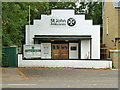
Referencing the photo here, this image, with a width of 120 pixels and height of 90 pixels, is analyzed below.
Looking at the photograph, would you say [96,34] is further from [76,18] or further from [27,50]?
[27,50]

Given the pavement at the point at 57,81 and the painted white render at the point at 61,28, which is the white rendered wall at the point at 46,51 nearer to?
the painted white render at the point at 61,28

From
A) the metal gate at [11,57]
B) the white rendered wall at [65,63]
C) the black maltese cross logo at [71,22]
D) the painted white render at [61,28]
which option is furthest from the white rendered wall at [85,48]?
the metal gate at [11,57]

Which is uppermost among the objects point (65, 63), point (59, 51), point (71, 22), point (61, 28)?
point (71, 22)

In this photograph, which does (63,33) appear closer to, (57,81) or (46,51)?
(46,51)

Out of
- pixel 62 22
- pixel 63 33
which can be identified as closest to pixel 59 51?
pixel 63 33

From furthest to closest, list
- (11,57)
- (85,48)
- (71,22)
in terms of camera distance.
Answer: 1. (85,48)
2. (71,22)
3. (11,57)

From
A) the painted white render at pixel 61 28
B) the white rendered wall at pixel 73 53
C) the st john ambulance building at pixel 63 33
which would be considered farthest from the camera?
the white rendered wall at pixel 73 53

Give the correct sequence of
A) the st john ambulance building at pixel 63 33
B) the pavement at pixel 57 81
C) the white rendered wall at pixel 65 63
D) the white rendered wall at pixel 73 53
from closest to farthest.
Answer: the pavement at pixel 57 81
the white rendered wall at pixel 65 63
the st john ambulance building at pixel 63 33
the white rendered wall at pixel 73 53

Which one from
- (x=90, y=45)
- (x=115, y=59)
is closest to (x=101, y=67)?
(x=115, y=59)

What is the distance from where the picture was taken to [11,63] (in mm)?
22500

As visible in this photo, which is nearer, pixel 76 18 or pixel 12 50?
pixel 12 50

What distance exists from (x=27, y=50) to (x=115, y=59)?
8.35 meters

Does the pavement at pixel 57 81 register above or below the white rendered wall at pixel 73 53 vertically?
below

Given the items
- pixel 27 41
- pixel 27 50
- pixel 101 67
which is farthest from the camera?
pixel 27 41
